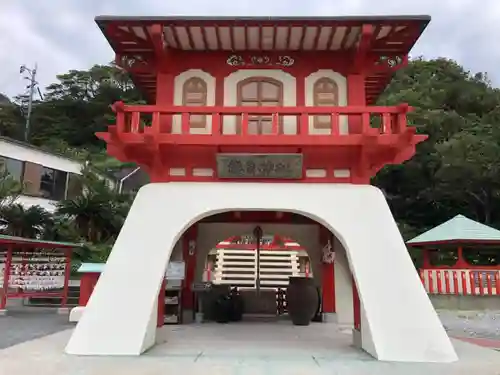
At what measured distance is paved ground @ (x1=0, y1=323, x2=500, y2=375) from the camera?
5285mm

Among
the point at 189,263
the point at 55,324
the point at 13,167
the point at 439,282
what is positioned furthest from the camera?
the point at 13,167

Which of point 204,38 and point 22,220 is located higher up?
point 204,38

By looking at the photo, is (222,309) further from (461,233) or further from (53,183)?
(53,183)

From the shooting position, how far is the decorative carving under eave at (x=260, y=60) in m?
8.20

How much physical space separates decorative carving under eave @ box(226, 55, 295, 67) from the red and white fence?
33.6ft

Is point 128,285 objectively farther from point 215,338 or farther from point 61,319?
point 61,319

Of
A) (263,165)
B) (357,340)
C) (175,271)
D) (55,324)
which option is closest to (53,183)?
(55,324)

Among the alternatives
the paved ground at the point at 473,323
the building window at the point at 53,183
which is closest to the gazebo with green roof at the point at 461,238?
the paved ground at the point at 473,323

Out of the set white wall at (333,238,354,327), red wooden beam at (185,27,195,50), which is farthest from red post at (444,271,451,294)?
red wooden beam at (185,27,195,50)

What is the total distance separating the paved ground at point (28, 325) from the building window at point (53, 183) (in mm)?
10523

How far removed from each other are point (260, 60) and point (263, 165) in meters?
2.07

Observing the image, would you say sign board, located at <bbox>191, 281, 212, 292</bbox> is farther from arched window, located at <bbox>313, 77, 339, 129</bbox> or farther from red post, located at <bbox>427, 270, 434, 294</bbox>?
red post, located at <bbox>427, 270, 434, 294</bbox>

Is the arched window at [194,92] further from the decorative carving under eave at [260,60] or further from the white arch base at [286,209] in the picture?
the white arch base at [286,209]

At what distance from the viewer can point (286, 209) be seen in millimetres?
7141
